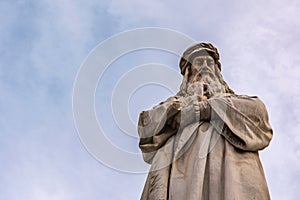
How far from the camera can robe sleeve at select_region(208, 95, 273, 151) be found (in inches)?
412

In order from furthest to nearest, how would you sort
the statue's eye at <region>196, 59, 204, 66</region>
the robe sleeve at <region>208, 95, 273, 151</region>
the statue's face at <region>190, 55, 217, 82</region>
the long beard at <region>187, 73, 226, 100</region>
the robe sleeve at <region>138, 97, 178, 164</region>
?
the statue's eye at <region>196, 59, 204, 66</region>, the statue's face at <region>190, 55, 217, 82</region>, the long beard at <region>187, 73, 226, 100</region>, the robe sleeve at <region>138, 97, 178, 164</region>, the robe sleeve at <region>208, 95, 273, 151</region>

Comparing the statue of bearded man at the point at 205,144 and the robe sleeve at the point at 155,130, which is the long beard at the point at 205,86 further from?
the robe sleeve at the point at 155,130

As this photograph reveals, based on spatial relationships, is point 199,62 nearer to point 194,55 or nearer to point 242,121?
point 194,55

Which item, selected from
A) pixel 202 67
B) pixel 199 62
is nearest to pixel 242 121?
pixel 202 67

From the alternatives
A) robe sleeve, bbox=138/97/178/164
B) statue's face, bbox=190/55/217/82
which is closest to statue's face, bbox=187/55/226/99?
statue's face, bbox=190/55/217/82

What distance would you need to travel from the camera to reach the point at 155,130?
11.1 m

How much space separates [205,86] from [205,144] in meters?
1.60

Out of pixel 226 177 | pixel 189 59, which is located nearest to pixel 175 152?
pixel 226 177

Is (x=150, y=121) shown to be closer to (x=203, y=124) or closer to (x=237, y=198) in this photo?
(x=203, y=124)

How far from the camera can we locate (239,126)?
10.5m

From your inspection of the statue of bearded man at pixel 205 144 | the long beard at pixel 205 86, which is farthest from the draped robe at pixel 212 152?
the long beard at pixel 205 86

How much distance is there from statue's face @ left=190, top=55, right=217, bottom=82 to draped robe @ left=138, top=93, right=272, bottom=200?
979mm

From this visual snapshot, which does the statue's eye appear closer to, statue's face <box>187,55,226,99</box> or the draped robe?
statue's face <box>187,55,226,99</box>

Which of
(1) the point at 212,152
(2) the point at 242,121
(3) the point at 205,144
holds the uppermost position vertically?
(2) the point at 242,121
